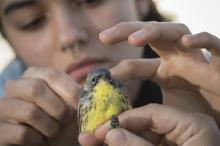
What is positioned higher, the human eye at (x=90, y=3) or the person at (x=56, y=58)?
the human eye at (x=90, y=3)

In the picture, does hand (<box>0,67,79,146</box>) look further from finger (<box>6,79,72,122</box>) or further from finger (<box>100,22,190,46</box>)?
finger (<box>100,22,190,46</box>)

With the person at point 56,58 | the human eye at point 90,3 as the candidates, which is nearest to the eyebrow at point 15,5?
the person at point 56,58

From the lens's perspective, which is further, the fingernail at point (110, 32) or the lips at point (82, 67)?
the lips at point (82, 67)

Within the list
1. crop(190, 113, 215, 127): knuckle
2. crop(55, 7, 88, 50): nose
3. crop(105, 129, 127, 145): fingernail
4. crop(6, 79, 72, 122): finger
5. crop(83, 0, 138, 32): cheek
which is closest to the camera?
crop(105, 129, 127, 145): fingernail

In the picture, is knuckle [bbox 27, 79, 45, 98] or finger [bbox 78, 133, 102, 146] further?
knuckle [bbox 27, 79, 45, 98]

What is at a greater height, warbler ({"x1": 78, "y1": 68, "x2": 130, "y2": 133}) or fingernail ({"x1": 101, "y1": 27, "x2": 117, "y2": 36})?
fingernail ({"x1": 101, "y1": 27, "x2": 117, "y2": 36})

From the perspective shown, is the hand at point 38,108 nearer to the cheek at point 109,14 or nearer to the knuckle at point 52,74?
the knuckle at point 52,74

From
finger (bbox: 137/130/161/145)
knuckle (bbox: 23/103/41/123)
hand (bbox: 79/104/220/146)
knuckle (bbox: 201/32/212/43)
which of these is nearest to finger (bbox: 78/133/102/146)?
hand (bbox: 79/104/220/146)
